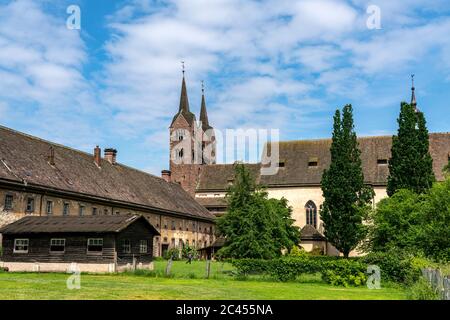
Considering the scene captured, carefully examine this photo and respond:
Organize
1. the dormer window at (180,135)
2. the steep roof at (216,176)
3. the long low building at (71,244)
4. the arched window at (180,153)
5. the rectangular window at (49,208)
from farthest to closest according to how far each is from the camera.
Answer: the dormer window at (180,135), the arched window at (180,153), the steep roof at (216,176), the rectangular window at (49,208), the long low building at (71,244)

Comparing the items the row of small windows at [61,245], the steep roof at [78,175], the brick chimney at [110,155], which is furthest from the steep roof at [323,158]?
the row of small windows at [61,245]

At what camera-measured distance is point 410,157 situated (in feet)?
155

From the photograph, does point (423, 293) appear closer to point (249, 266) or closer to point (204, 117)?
point (249, 266)

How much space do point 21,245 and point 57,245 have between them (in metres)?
2.44

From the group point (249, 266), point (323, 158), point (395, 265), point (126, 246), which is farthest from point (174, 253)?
point (395, 265)

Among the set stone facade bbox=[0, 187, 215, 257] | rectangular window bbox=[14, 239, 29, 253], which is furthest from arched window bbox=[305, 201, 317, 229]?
rectangular window bbox=[14, 239, 29, 253]

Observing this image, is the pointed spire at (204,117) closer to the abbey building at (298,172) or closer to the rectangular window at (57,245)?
the abbey building at (298,172)

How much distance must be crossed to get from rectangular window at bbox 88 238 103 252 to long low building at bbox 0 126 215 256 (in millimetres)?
7390

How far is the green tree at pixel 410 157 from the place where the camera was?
154ft

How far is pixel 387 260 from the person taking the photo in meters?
25.8

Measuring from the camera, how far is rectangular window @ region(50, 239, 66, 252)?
3222 cm

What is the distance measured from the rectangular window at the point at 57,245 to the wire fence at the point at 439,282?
2185 centimetres
